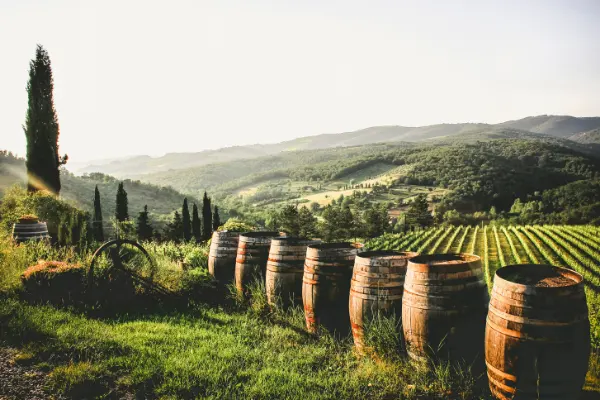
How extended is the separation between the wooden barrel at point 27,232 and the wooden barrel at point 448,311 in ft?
31.2

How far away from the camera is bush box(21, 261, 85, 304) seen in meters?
6.39

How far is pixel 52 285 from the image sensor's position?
643cm

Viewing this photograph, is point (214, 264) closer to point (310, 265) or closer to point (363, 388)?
point (310, 265)

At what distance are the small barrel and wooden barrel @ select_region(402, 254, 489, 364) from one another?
2131 millimetres

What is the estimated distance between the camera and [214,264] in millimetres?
7652

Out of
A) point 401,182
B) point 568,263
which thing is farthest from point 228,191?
point 568,263

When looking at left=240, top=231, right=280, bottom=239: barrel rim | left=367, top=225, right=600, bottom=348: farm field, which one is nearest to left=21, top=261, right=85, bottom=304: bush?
left=240, top=231, right=280, bottom=239: barrel rim

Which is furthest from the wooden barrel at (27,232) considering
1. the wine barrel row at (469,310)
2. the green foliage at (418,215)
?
the green foliage at (418,215)

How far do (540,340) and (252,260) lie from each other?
172 inches

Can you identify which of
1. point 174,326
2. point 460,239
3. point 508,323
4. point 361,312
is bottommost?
point 460,239

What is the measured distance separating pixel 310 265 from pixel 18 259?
5.59 m

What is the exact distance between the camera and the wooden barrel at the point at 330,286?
5.14 meters

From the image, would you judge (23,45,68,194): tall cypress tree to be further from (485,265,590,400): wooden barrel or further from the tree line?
(485,265,590,400): wooden barrel

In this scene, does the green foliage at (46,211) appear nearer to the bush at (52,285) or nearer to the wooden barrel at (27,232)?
the wooden barrel at (27,232)
